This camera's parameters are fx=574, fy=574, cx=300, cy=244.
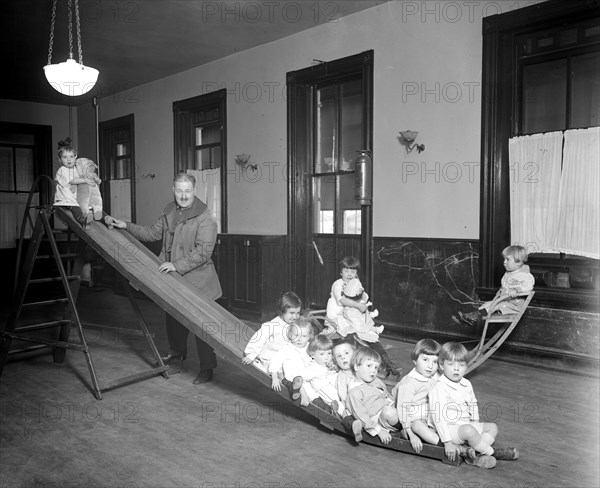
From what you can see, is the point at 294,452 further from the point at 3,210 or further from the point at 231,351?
the point at 3,210

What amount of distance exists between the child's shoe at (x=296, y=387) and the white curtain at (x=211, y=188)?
5772mm

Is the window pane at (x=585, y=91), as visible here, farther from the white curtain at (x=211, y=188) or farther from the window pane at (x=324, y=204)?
the white curtain at (x=211, y=188)

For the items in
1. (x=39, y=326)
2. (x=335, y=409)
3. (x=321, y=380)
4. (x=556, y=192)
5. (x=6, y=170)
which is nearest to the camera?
(x=335, y=409)

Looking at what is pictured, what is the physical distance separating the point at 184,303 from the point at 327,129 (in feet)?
13.3

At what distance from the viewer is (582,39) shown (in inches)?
198

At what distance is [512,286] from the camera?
4.68m

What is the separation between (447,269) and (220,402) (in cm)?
284

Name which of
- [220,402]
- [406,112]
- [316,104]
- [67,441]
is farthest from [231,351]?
[316,104]

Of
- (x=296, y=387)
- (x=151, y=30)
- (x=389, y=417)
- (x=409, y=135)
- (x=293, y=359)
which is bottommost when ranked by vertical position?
(x=389, y=417)

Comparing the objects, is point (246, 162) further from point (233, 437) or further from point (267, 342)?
point (233, 437)

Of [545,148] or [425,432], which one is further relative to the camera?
[545,148]

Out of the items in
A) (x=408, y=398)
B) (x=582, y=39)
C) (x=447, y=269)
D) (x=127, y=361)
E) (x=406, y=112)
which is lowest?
(x=127, y=361)

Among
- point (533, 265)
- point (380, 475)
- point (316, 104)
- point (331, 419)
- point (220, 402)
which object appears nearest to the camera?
point (380, 475)

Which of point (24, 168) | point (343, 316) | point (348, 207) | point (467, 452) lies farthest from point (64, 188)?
point (24, 168)
